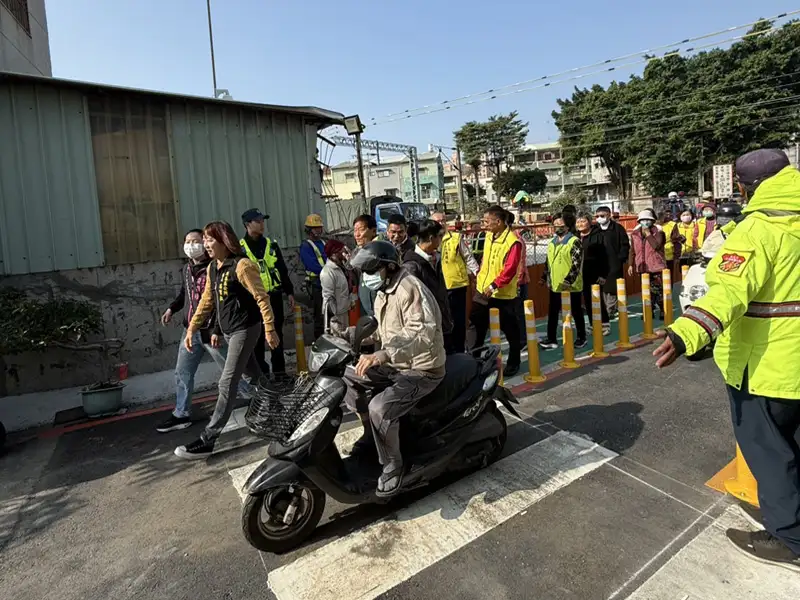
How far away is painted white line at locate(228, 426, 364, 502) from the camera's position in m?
3.71

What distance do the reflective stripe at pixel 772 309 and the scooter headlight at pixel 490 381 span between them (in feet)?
5.21

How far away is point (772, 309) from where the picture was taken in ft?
7.52

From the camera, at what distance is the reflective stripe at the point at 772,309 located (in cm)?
226

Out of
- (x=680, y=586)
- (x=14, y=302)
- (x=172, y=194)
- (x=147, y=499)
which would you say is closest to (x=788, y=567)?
(x=680, y=586)

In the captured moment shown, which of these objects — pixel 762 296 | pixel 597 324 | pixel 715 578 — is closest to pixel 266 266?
pixel 597 324

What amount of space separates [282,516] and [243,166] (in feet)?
17.8

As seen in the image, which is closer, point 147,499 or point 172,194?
point 147,499

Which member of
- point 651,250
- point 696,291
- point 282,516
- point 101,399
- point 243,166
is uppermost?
point 243,166

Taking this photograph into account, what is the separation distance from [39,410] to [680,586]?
237 inches

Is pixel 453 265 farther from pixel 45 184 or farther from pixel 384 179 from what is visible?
pixel 384 179

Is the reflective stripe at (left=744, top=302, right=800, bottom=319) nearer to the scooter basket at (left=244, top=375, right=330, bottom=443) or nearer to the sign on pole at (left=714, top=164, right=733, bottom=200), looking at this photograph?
the scooter basket at (left=244, top=375, right=330, bottom=443)

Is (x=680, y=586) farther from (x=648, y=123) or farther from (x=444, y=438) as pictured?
(x=648, y=123)

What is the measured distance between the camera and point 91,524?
11.0 ft

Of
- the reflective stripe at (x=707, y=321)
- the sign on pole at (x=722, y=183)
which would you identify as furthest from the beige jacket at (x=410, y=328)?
the sign on pole at (x=722, y=183)
